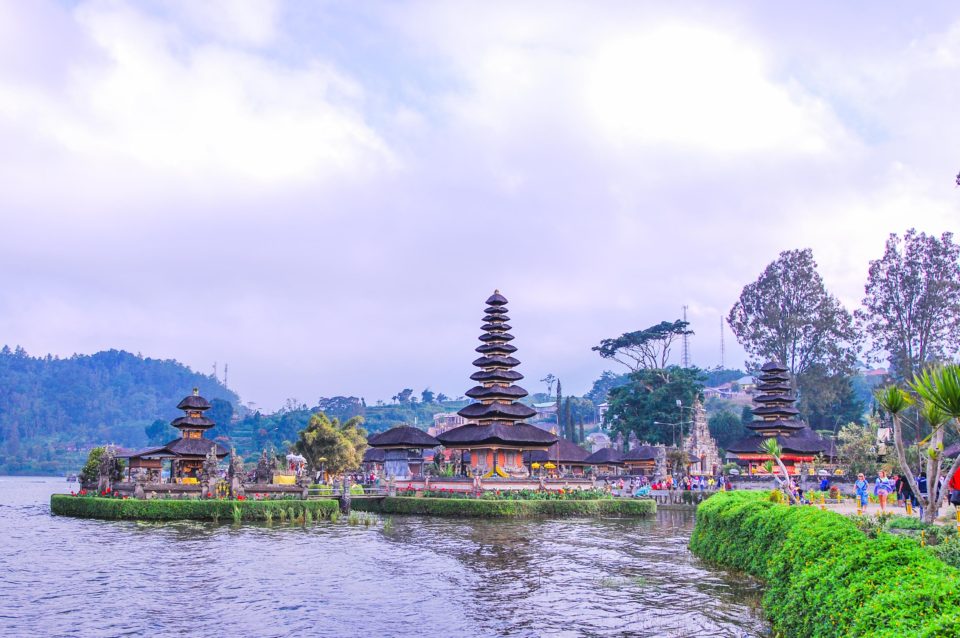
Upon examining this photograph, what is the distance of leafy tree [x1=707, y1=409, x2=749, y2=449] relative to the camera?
92.9 m

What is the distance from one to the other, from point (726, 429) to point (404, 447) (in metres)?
52.6

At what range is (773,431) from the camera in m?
68.2

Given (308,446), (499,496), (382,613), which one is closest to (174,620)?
(382,613)

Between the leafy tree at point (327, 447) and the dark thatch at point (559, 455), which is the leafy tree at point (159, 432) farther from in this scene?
the dark thatch at point (559, 455)

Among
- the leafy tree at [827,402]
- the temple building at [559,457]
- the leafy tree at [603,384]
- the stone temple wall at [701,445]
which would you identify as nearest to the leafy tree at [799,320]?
the leafy tree at [827,402]

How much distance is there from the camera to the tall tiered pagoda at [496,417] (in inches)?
2036

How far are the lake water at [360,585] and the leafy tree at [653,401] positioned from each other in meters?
46.2

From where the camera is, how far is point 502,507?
40938 mm

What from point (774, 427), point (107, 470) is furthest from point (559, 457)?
point (107, 470)

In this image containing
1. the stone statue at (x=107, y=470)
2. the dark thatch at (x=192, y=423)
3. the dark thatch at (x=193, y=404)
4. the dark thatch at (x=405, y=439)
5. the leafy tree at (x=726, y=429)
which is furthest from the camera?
the leafy tree at (x=726, y=429)

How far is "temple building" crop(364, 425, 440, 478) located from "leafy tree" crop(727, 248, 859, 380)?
44.0 meters

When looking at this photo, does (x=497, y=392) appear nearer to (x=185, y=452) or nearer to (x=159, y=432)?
(x=185, y=452)

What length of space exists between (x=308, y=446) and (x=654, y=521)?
28.0 m

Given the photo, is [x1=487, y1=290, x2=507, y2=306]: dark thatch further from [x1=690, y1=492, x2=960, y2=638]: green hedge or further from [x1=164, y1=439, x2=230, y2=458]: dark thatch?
[x1=690, y1=492, x2=960, y2=638]: green hedge
